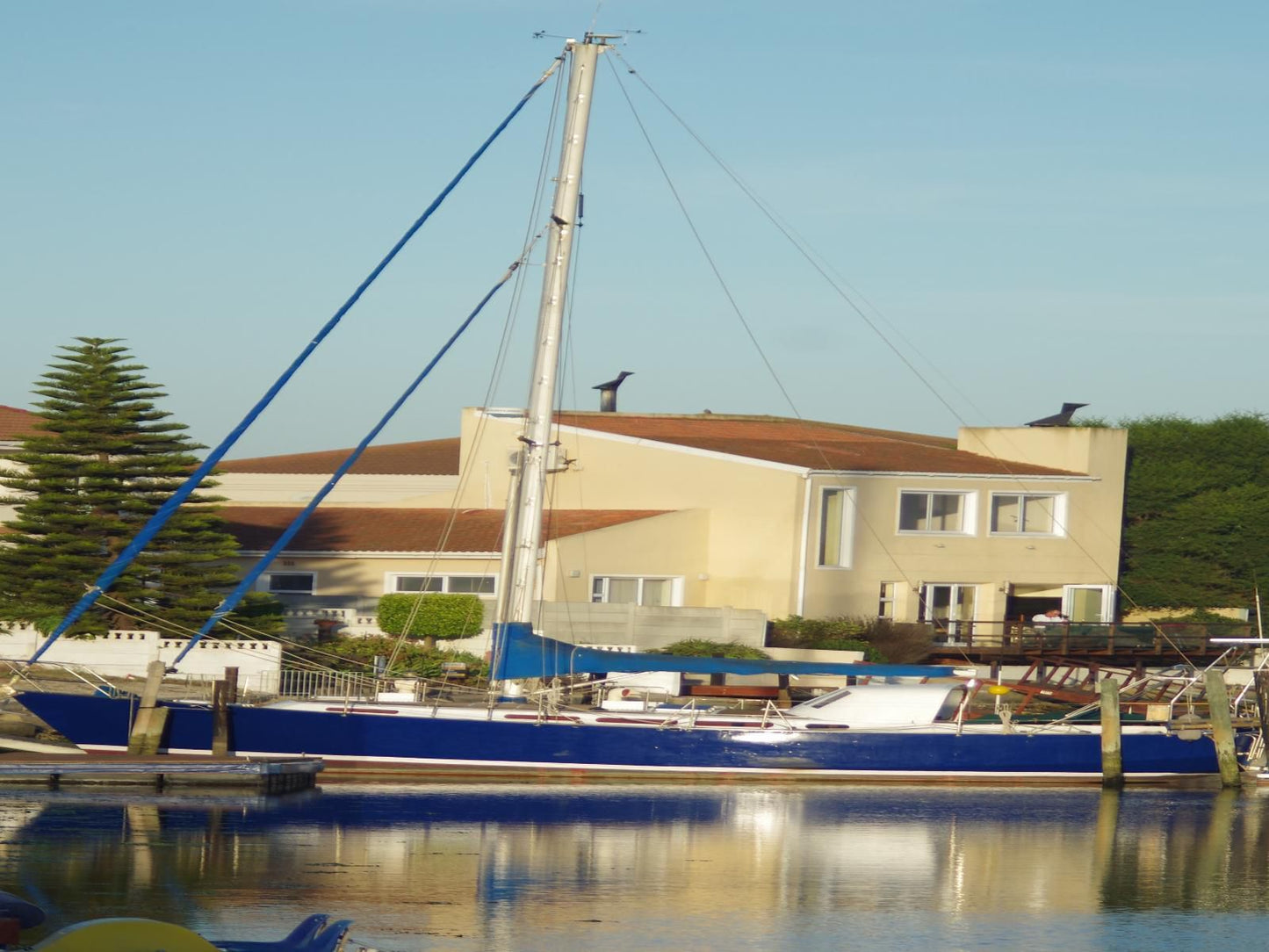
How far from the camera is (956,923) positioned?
24375mm

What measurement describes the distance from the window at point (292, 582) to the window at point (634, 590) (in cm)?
761

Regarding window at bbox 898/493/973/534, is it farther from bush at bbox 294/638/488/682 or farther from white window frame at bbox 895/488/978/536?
bush at bbox 294/638/488/682

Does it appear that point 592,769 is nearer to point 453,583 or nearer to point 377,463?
point 453,583

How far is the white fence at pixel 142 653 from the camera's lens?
39.1 m

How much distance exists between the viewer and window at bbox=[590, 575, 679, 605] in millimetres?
47219

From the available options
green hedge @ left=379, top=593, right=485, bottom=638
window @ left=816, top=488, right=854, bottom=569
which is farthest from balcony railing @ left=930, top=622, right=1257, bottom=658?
green hedge @ left=379, top=593, right=485, bottom=638

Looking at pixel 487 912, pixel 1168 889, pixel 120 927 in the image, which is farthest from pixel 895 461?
pixel 120 927

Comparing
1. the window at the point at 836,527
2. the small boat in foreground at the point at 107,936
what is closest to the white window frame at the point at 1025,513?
the window at the point at 836,527

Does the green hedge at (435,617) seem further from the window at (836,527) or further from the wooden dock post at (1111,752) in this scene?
the wooden dock post at (1111,752)

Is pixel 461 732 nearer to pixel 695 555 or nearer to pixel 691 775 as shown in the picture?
pixel 691 775

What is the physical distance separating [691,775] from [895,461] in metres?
19.4

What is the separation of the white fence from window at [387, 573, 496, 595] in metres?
7.46

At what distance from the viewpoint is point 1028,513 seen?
2068 inches

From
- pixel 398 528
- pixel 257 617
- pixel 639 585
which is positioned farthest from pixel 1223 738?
pixel 398 528
